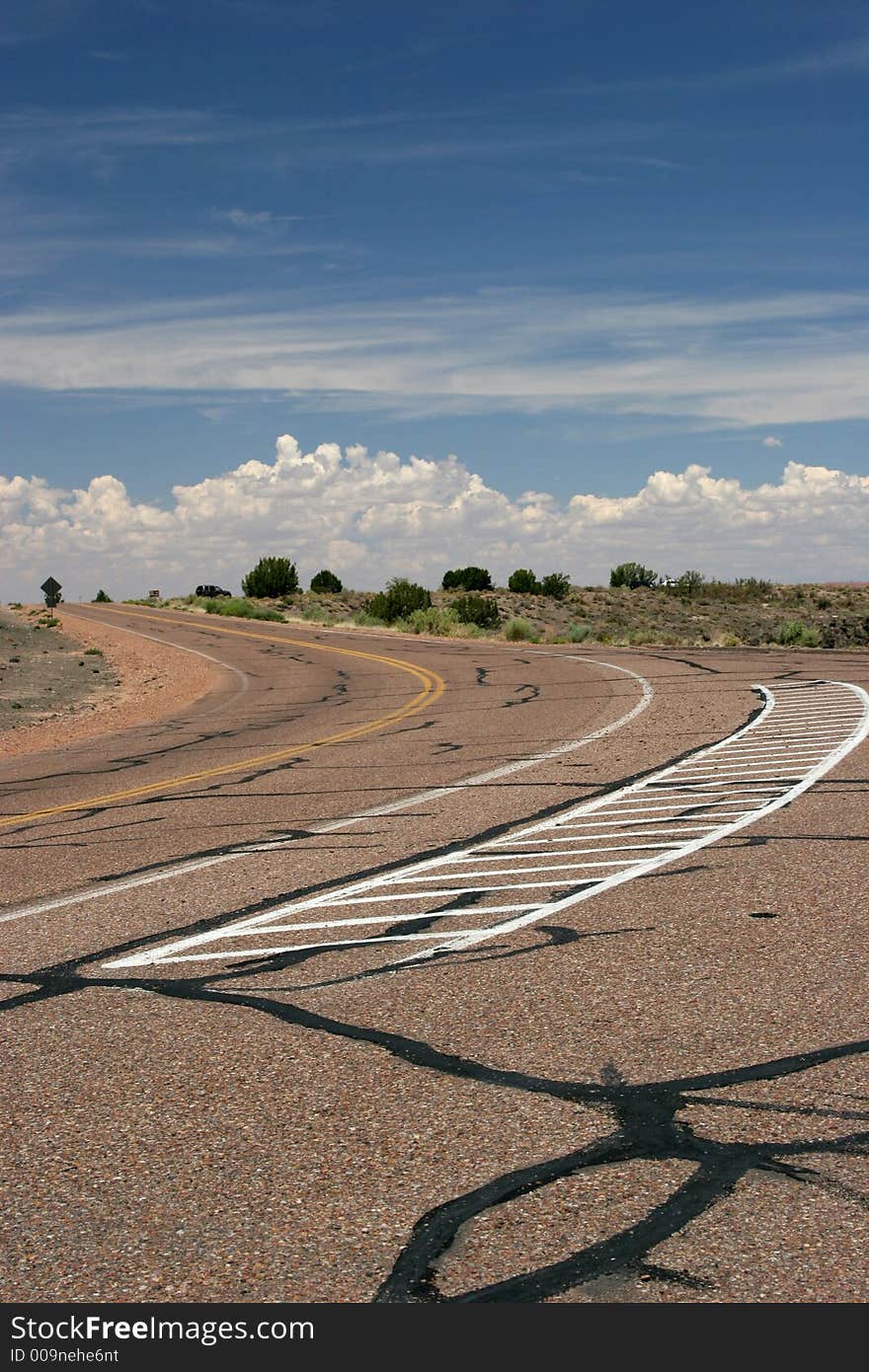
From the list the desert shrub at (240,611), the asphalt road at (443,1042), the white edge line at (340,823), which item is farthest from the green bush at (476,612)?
the asphalt road at (443,1042)

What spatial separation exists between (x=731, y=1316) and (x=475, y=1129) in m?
1.42

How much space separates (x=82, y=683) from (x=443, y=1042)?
29.5 m

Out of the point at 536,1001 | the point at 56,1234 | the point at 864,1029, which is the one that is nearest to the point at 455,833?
the point at 536,1001

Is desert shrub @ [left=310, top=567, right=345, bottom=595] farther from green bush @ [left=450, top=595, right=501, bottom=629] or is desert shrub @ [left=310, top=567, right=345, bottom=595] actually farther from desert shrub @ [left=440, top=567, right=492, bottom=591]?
green bush @ [left=450, top=595, right=501, bottom=629]

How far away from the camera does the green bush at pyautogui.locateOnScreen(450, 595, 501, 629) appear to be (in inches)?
2240

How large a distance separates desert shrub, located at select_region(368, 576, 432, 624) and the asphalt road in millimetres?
46769

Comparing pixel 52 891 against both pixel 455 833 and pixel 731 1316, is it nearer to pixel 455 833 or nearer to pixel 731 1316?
pixel 455 833

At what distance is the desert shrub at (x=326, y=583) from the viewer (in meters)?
92.9

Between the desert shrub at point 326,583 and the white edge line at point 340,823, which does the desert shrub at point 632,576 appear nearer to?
the desert shrub at point 326,583

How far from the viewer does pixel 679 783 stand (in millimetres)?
12828

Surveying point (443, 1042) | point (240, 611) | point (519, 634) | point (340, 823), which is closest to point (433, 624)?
point (519, 634)

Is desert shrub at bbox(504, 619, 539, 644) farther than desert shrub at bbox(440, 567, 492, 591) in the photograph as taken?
No

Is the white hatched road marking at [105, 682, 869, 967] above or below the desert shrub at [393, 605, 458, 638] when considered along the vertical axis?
below

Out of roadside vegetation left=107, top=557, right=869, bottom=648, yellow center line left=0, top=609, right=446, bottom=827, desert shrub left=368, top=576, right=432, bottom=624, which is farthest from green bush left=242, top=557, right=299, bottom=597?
yellow center line left=0, top=609, right=446, bottom=827
